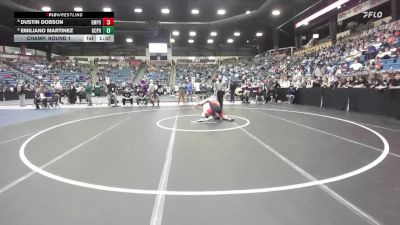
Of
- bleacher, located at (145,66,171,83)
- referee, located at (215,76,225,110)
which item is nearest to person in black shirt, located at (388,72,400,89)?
referee, located at (215,76,225,110)

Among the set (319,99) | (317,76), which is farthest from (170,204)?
(317,76)

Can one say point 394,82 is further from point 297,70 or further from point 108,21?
point 297,70

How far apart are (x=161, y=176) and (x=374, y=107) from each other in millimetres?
10963

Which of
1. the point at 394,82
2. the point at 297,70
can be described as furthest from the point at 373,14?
the point at 394,82

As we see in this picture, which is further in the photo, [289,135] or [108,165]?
[289,135]

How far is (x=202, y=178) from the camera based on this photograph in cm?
467

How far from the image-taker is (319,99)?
683 inches

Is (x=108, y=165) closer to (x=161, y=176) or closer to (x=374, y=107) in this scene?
(x=161, y=176)
